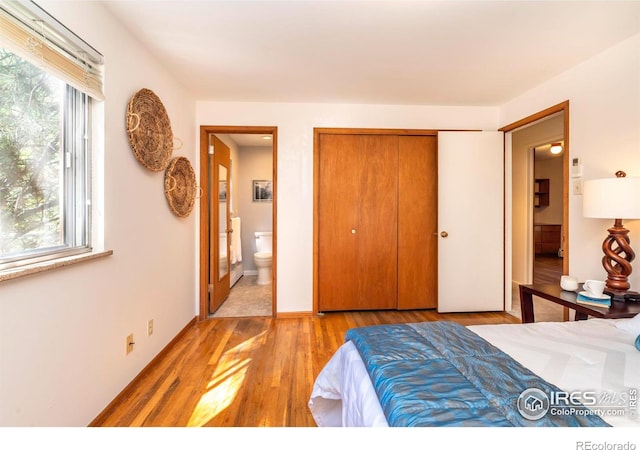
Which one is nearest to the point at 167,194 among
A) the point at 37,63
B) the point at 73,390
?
the point at 37,63

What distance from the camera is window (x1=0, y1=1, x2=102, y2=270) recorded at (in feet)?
3.84

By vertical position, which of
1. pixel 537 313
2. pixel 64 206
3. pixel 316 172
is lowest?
pixel 537 313

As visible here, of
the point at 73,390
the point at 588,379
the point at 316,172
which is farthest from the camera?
the point at 316,172

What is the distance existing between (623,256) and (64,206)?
130 inches

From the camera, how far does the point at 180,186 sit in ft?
8.73

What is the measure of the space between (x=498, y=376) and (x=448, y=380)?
0.17 meters

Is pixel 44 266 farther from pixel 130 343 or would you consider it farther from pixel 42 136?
pixel 130 343

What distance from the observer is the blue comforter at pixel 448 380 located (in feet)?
2.58

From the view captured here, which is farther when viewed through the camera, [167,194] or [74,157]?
[167,194]

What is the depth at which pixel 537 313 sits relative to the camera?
128 inches

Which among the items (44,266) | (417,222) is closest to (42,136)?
(44,266)
